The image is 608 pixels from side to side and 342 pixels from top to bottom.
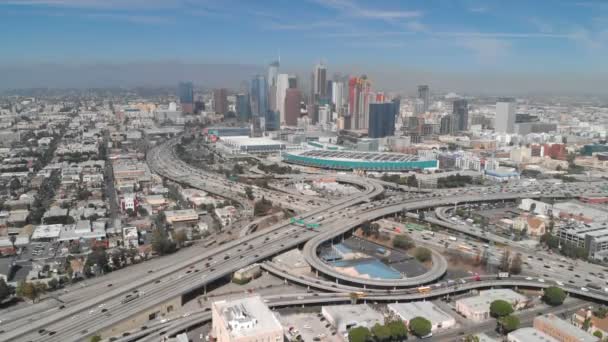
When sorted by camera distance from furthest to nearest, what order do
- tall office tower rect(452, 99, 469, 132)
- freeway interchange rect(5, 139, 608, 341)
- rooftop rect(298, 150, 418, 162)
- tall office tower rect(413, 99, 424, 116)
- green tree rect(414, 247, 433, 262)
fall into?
tall office tower rect(413, 99, 424, 116), tall office tower rect(452, 99, 469, 132), rooftop rect(298, 150, 418, 162), green tree rect(414, 247, 433, 262), freeway interchange rect(5, 139, 608, 341)

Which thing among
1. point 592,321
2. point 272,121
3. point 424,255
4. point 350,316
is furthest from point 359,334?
point 272,121

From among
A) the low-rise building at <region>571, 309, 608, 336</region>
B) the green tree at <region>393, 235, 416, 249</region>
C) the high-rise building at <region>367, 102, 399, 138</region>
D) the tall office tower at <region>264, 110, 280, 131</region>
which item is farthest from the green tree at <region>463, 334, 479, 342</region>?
the tall office tower at <region>264, 110, 280, 131</region>

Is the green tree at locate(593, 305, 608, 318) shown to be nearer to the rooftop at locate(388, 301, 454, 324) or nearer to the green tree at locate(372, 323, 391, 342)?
the rooftop at locate(388, 301, 454, 324)

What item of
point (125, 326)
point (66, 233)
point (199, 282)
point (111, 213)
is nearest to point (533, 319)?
point (199, 282)

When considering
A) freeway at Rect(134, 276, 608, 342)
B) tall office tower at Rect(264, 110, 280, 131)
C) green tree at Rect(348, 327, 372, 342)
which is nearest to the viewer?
green tree at Rect(348, 327, 372, 342)

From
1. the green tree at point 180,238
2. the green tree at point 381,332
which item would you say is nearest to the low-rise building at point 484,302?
the green tree at point 381,332

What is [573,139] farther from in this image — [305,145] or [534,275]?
[534,275]

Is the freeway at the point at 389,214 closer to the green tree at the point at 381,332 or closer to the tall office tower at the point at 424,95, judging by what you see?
the green tree at the point at 381,332

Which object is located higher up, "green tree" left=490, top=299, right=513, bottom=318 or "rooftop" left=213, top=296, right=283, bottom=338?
"rooftop" left=213, top=296, right=283, bottom=338
